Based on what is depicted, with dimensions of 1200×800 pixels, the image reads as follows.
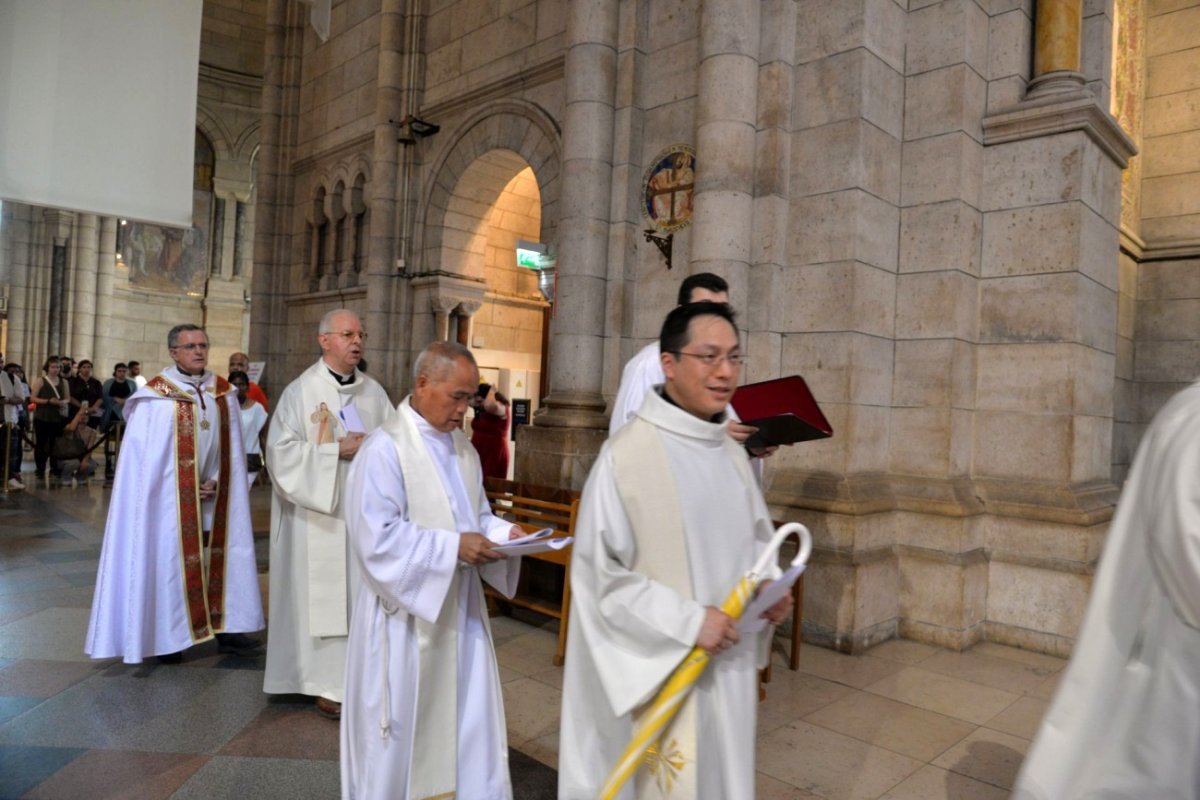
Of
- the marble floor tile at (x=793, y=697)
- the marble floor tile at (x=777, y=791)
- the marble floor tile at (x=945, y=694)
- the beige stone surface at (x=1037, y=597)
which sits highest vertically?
the beige stone surface at (x=1037, y=597)

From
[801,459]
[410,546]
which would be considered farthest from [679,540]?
[801,459]

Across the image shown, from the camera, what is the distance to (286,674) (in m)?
3.99

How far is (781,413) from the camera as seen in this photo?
3.46 m

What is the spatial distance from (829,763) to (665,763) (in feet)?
6.02

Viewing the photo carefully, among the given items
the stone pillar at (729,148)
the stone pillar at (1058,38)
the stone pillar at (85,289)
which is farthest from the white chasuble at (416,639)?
the stone pillar at (85,289)

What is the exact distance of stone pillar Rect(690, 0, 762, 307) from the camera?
18.3 feet

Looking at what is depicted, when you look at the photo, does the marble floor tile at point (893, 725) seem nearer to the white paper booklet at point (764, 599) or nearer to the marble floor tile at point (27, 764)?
the white paper booklet at point (764, 599)

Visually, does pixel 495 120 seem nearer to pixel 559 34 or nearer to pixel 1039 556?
pixel 559 34

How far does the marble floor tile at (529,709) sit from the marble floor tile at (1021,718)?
2055 mm

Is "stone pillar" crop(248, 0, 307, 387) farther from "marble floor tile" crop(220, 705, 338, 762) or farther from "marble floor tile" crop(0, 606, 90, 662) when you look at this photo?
"marble floor tile" crop(220, 705, 338, 762)

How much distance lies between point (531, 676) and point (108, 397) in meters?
10.7

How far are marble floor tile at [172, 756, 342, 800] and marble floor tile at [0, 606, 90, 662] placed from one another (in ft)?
5.97

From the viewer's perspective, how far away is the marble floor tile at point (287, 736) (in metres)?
3.45

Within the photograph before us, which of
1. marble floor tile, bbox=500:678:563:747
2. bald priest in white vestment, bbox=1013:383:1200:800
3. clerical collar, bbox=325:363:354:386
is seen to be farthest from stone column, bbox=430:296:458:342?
bald priest in white vestment, bbox=1013:383:1200:800
